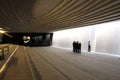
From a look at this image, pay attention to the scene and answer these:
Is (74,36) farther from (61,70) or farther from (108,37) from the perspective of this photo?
(61,70)

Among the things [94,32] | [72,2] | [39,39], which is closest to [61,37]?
[39,39]

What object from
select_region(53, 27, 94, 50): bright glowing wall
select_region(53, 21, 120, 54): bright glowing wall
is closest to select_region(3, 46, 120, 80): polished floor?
select_region(53, 21, 120, 54): bright glowing wall

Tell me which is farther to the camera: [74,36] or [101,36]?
[74,36]

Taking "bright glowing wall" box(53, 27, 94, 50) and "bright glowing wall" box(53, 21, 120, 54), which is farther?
"bright glowing wall" box(53, 27, 94, 50)

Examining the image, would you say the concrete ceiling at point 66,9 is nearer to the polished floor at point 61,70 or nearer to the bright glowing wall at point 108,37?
the bright glowing wall at point 108,37

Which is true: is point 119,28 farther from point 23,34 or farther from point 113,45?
point 23,34

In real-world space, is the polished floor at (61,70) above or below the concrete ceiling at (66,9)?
below

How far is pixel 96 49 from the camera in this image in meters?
18.4

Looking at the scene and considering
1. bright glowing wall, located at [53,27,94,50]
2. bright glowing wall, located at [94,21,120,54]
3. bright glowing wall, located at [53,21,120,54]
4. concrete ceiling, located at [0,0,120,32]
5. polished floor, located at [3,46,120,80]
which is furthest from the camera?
bright glowing wall, located at [53,27,94,50]

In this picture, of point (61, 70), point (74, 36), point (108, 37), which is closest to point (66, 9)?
point (61, 70)

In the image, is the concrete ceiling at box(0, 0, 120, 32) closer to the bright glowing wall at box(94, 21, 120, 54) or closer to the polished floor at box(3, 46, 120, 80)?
the bright glowing wall at box(94, 21, 120, 54)

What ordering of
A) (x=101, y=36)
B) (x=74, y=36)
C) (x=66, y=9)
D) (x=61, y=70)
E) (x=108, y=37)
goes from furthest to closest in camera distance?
(x=74, y=36) → (x=101, y=36) → (x=108, y=37) → (x=66, y=9) → (x=61, y=70)

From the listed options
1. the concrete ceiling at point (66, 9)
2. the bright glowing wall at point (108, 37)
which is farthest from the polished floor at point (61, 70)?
the bright glowing wall at point (108, 37)

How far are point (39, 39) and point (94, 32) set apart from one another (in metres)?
19.4
